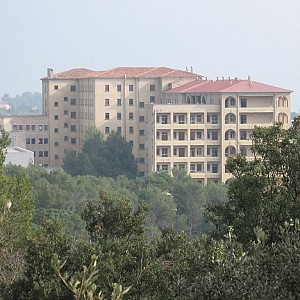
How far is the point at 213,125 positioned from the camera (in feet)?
284

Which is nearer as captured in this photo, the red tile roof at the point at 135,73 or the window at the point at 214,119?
the window at the point at 214,119

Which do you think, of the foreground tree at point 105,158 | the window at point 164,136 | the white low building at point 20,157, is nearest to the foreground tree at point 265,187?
the window at point 164,136

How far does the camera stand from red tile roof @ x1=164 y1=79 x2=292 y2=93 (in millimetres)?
86188

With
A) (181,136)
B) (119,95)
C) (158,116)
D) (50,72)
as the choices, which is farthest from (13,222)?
(50,72)

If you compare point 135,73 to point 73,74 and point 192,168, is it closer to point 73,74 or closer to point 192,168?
point 73,74

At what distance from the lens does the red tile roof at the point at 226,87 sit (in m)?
86.2

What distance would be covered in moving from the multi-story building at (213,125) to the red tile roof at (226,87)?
0.23ft

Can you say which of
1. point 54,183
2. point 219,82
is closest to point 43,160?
point 219,82

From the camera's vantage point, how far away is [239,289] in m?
13.1

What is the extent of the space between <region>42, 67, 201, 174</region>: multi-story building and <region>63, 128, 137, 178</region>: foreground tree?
2778 mm

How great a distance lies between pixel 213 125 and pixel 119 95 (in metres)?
11.6

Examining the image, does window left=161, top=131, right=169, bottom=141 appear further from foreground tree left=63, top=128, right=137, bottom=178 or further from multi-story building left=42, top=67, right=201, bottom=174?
multi-story building left=42, top=67, right=201, bottom=174

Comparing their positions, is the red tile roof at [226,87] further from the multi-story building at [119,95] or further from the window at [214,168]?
the window at [214,168]

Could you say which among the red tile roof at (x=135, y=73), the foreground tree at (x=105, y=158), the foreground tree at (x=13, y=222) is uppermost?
the red tile roof at (x=135, y=73)
